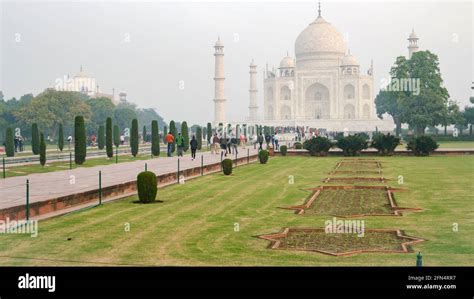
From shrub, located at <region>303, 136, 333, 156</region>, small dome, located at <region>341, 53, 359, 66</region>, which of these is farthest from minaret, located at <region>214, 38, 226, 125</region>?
shrub, located at <region>303, 136, 333, 156</region>

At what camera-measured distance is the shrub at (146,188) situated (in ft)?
39.9

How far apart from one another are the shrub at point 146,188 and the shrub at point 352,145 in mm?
18789

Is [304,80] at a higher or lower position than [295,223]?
higher

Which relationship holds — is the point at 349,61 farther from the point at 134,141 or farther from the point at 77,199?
the point at 77,199

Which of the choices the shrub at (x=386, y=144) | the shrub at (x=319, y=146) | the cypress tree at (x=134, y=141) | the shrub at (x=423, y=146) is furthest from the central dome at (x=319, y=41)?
the cypress tree at (x=134, y=141)

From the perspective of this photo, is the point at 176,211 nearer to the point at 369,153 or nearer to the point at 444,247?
the point at 444,247

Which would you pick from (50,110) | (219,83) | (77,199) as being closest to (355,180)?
(77,199)

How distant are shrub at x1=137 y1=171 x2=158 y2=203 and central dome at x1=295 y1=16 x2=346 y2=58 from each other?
6710 cm

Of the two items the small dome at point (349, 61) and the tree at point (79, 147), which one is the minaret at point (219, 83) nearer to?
the small dome at point (349, 61)

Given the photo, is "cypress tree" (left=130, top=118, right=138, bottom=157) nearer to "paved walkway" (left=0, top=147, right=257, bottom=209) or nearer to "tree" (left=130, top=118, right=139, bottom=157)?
"tree" (left=130, top=118, right=139, bottom=157)

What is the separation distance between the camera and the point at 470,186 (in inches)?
580

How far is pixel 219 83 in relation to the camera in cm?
7038

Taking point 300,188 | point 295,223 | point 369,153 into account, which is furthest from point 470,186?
point 369,153

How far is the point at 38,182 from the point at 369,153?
63.0ft
